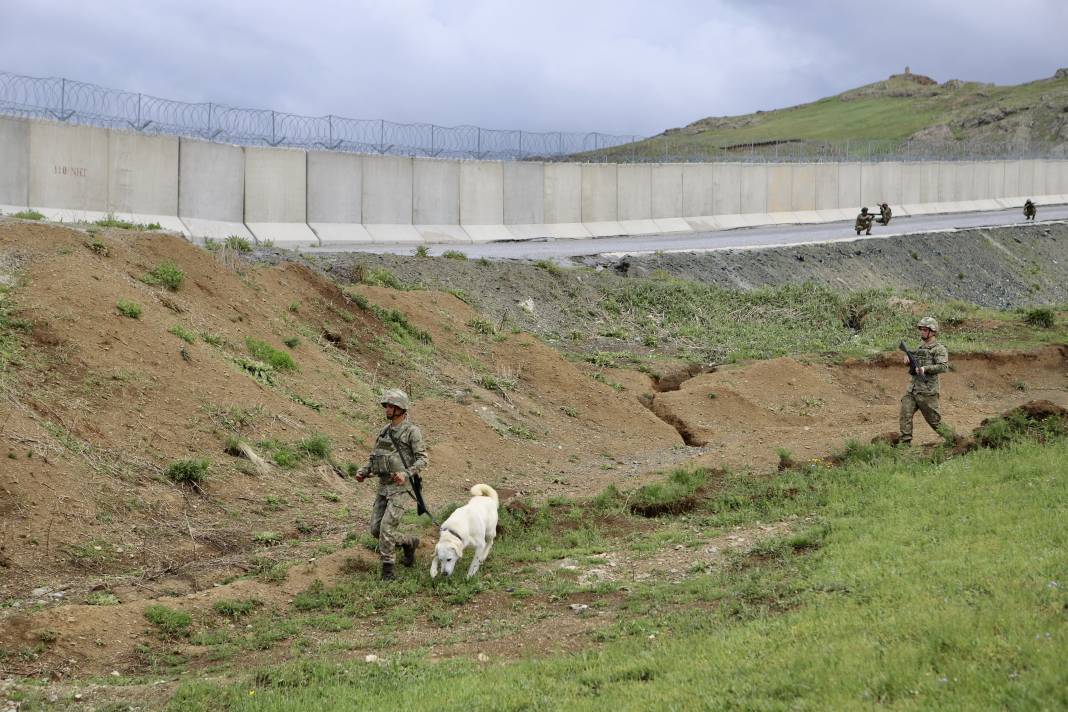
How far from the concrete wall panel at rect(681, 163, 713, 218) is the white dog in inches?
1592

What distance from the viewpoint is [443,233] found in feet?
132

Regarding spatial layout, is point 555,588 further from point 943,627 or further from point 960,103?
point 960,103

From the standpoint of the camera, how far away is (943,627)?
7.84m

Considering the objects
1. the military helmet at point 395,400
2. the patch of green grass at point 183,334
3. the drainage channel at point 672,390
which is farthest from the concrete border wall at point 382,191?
the military helmet at point 395,400

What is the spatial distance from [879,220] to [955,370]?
95.6 feet

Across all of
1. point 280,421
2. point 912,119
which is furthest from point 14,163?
point 912,119

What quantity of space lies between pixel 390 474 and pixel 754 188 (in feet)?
149

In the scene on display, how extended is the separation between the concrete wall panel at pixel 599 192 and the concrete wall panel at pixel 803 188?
13294 millimetres

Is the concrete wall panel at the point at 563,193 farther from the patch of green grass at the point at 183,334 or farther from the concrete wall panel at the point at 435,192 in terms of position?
the patch of green grass at the point at 183,334

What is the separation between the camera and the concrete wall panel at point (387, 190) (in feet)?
128

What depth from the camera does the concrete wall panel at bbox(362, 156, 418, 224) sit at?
38.9 meters

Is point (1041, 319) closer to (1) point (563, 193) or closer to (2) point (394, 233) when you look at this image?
(1) point (563, 193)

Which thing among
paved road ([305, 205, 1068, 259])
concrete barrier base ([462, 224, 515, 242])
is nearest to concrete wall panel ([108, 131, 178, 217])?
paved road ([305, 205, 1068, 259])

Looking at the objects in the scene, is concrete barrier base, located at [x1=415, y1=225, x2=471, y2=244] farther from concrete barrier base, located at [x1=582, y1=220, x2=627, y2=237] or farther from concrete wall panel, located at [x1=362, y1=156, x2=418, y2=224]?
concrete barrier base, located at [x1=582, y1=220, x2=627, y2=237]
